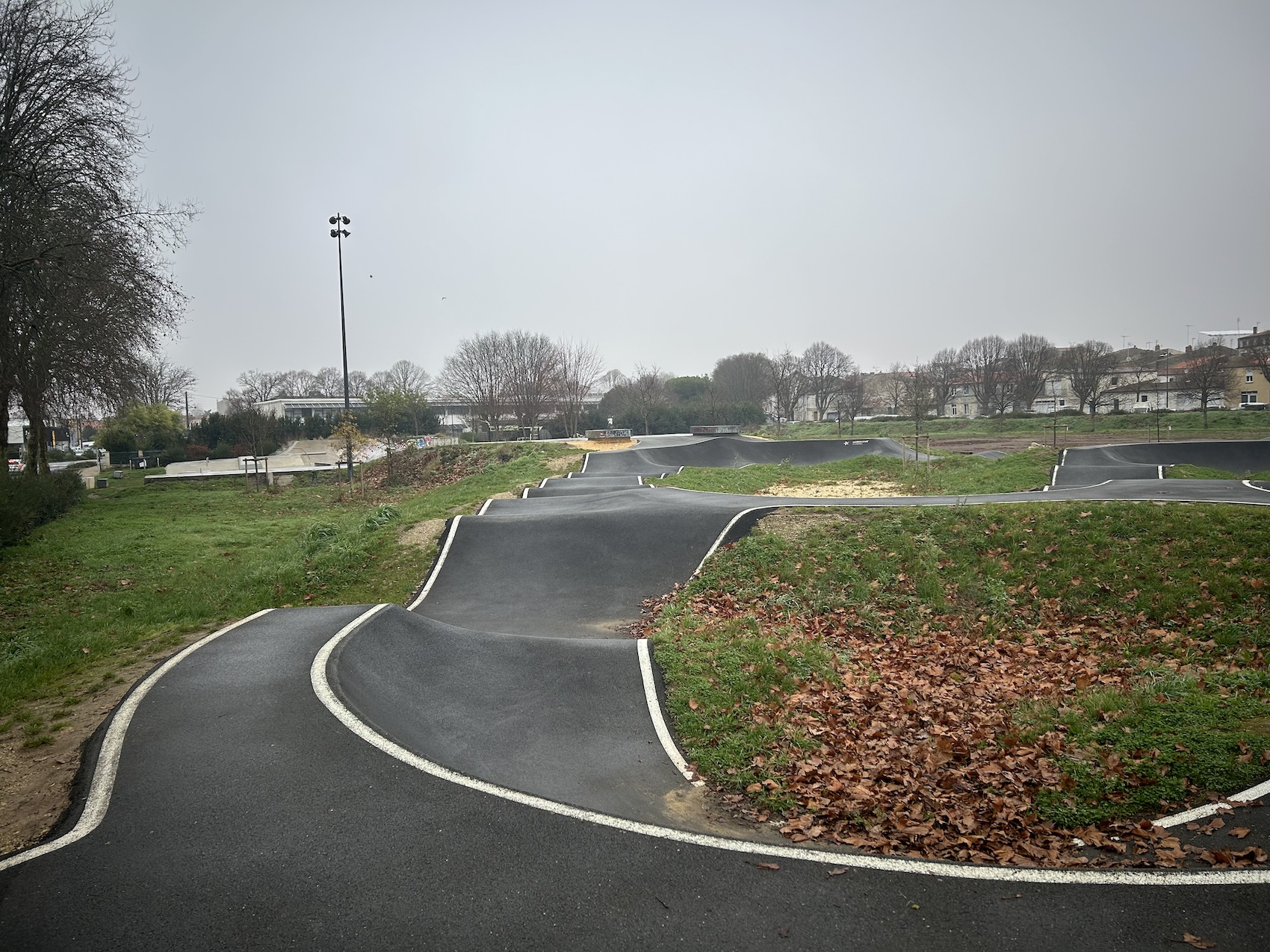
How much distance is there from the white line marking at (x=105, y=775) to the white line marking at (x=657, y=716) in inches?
169

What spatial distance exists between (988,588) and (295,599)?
1177 cm

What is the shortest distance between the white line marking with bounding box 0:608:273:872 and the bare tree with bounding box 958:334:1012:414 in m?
67.0

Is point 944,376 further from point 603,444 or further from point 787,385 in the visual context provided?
point 603,444

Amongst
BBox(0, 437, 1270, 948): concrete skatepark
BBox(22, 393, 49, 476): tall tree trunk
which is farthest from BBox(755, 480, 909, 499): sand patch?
BBox(22, 393, 49, 476): tall tree trunk

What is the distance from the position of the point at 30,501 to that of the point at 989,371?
236 feet

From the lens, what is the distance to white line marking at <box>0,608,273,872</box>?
4.40 m

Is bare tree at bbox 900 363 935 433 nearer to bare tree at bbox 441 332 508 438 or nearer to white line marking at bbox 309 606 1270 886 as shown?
bare tree at bbox 441 332 508 438

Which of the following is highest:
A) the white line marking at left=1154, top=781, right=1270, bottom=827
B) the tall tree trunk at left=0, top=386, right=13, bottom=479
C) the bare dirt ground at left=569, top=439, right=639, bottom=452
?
the tall tree trunk at left=0, top=386, right=13, bottom=479

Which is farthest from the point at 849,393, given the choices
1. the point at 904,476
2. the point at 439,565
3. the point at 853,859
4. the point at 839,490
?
the point at 853,859

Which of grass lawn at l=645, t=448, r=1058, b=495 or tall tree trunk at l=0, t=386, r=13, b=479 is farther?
grass lawn at l=645, t=448, r=1058, b=495

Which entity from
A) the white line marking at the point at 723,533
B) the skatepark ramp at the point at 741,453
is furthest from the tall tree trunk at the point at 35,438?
the white line marking at the point at 723,533

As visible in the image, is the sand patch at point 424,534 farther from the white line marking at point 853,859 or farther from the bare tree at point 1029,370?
the bare tree at point 1029,370

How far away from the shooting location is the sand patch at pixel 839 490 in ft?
66.8

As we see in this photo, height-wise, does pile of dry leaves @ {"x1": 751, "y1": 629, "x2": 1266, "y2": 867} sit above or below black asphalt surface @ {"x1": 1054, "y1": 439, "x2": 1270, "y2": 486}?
below
